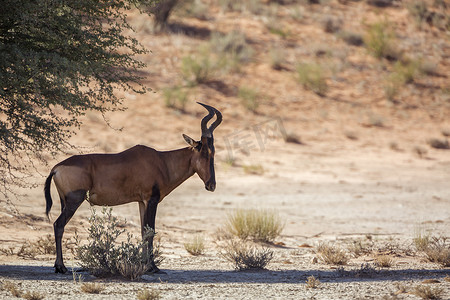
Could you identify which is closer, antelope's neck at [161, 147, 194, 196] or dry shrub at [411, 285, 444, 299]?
dry shrub at [411, 285, 444, 299]

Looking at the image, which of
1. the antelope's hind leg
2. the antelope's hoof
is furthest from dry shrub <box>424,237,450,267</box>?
the antelope's hoof

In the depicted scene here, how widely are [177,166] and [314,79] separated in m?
22.2

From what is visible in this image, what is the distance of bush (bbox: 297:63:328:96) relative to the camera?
30.4 m

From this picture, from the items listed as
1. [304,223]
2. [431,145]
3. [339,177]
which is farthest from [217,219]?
[431,145]

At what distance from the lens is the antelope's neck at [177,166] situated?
358 inches

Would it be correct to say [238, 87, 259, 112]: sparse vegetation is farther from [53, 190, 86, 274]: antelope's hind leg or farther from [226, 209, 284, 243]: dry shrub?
[53, 190, 86, 274]: antelope's hind leg

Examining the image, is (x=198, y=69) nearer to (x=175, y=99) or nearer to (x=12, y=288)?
(x=175, y=99)

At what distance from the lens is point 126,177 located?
873 cm

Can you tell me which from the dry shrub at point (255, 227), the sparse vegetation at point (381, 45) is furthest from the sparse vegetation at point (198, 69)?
the dry shrub at point (255, 227)

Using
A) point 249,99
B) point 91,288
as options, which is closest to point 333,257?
point 91,288

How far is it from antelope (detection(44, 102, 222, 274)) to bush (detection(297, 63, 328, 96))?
21917 mm

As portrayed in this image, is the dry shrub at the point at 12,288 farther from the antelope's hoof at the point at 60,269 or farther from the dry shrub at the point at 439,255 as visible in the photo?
the dry shrub at the point at 439,255

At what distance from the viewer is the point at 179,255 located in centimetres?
1112

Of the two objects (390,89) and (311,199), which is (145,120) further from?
(390,89)
